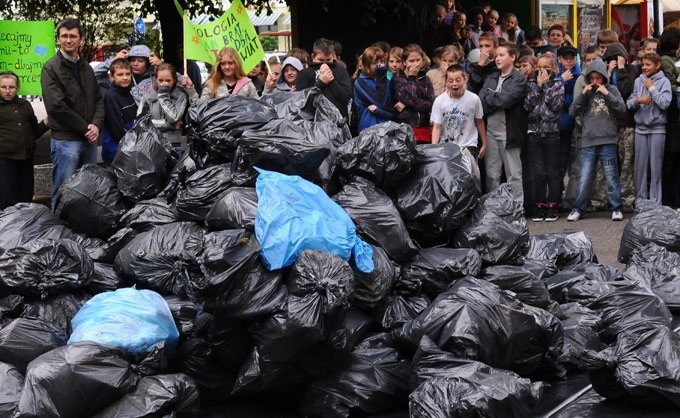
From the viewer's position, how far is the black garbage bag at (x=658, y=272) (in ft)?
21.4

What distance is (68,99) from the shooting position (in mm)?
8680

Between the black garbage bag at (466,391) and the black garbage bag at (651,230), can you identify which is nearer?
the black garbage bag at (466,391)

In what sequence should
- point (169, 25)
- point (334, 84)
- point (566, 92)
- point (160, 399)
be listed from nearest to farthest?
point (160, 399) < point (334, 84) < point (566, 92) < point (169, 25)

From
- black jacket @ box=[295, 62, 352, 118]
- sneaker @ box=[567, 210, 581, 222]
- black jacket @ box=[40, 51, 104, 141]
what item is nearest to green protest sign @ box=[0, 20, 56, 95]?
black jacket @ box=[40, 51, 104, 141]

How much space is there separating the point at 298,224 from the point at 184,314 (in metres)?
0.94

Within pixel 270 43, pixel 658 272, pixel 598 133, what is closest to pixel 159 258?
pixel 658 272

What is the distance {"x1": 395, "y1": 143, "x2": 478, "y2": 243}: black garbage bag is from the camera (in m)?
5.77

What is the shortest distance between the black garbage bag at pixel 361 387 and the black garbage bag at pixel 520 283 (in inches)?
31.9

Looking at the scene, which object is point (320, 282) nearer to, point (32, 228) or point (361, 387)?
point (361, 387)

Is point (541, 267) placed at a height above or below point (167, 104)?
below

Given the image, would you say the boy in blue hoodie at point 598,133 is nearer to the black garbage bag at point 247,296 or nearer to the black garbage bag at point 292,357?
the black garbage bag at point 292,357

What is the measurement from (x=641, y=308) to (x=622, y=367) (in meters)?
0.95

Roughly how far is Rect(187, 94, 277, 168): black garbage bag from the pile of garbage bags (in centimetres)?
1

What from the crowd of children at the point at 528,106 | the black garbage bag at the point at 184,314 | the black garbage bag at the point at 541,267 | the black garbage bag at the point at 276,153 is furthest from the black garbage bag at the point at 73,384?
the crowd of children at the point at 528,106
